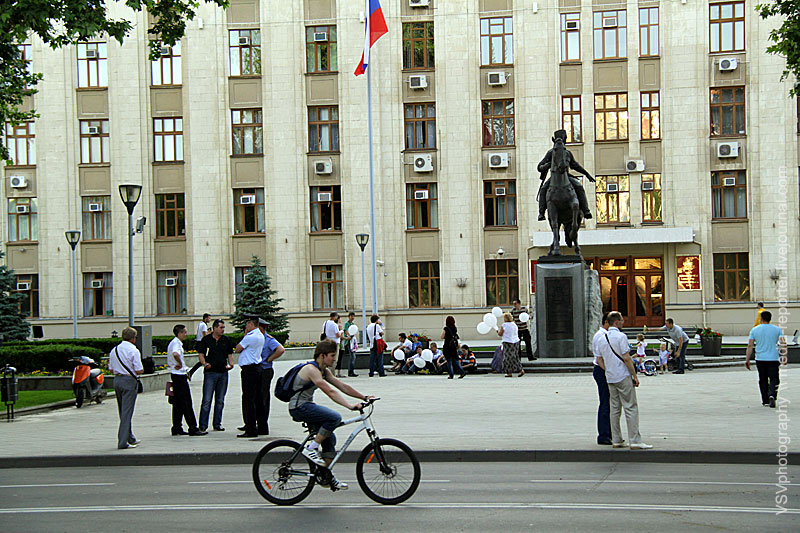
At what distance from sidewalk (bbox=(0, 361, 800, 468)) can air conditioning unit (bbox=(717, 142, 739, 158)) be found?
2065cm

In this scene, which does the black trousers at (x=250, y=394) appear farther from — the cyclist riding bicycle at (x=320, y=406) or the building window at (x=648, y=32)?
the building window at (x=648, y=32)

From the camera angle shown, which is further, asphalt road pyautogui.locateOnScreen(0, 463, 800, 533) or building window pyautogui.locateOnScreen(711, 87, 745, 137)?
building window pyautogui.locateOnScreen(711, 87, 745, 137)

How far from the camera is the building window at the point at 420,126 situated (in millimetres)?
45906

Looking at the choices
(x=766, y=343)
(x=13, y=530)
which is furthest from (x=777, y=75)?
(x=13, y=530)

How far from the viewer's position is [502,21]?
4556 centimetres

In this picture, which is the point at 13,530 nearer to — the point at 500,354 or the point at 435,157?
the point at 500,354

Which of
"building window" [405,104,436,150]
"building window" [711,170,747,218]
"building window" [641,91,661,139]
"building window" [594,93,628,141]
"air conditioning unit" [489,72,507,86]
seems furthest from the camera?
"building window" [405,104,436,150]

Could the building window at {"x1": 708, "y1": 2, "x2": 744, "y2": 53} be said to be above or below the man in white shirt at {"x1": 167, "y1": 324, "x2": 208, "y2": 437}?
above

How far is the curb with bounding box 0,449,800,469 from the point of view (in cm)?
1242

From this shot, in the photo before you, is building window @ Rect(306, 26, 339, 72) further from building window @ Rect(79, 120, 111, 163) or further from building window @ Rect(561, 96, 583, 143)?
building window @ Rect(561, 96, 583, 143)

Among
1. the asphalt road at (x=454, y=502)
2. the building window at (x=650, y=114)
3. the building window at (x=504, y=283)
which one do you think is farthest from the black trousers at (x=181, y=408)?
the building window at (x=650, y=114)

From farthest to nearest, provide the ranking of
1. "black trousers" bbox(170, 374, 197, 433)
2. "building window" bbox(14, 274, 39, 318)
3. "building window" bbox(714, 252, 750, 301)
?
"building window" bbox(14, 274, 39, 318) → "building window" bbox(714, 252, 750, 301) → "black trousers" bbox(170, 374, 197, 433)

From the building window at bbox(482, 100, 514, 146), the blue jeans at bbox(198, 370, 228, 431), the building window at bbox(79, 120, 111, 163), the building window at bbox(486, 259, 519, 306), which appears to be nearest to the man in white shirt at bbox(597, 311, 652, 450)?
the blue jeans at bbox(198, 370, 228, 431)

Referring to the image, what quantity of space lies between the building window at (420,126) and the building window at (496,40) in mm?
3528
